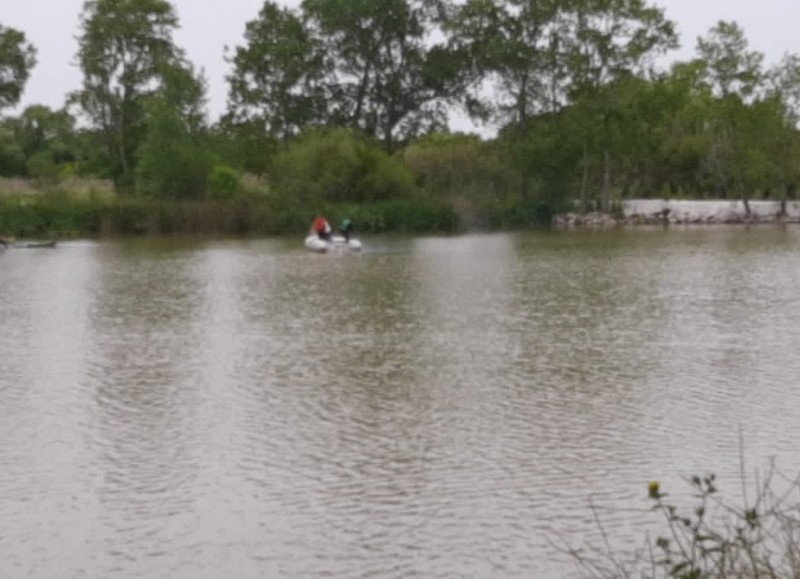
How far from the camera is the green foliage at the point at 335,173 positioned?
2173 inches

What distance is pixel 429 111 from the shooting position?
65500 mm

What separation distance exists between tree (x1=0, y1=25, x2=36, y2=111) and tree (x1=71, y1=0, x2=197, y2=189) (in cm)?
630

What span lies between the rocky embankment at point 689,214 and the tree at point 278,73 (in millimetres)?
13729

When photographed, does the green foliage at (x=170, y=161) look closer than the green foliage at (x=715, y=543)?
No

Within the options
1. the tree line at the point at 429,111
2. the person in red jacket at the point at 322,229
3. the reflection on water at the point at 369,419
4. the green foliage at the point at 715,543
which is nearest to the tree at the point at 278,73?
the tree line at the point at 429,111

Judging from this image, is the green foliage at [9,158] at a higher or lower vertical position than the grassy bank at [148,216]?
higher

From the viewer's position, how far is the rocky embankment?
6241 cm

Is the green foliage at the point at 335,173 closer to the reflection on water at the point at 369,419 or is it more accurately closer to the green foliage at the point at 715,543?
the reflection on water at the point at 369,419

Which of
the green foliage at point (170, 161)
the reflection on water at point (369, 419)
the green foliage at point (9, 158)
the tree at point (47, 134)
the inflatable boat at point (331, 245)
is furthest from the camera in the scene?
the tree at point (47, 134)

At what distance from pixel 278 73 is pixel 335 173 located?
10.3 m

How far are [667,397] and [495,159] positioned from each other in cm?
4973

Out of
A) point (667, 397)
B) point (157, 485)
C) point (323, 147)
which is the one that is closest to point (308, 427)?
point (157, 485)

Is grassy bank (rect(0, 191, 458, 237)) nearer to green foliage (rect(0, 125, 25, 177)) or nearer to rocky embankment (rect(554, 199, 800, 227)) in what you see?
rocky embankment (rect(554, 199, 800, 227))

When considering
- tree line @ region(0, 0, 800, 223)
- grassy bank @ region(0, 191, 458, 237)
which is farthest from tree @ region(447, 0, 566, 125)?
grassy bank @ region(0, 191, 458, 237)
